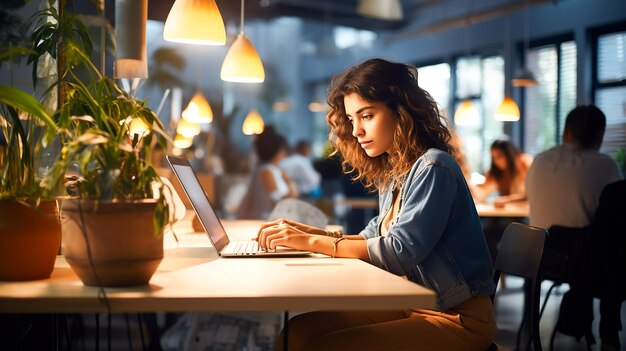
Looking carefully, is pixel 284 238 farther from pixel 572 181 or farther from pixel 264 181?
pixel 264 181

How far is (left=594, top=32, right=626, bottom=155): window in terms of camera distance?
8188mm

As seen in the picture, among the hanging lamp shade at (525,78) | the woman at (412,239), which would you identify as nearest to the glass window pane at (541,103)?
the hanging lamp shade at (525,78)

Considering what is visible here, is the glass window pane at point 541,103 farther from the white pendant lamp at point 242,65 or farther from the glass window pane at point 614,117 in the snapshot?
the white pendant lamp at point 242,65

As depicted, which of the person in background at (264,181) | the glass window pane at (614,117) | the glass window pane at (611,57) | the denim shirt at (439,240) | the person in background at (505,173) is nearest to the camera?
the denim shirt at (439,240)

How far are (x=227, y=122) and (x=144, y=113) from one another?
12.2 metres

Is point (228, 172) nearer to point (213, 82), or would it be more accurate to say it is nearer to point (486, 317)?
point (213, 82)

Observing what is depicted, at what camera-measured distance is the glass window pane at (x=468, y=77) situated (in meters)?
10.6

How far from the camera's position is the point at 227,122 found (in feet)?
45.9

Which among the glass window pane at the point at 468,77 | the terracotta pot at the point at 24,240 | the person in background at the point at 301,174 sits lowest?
the person in background at the point at 301,174

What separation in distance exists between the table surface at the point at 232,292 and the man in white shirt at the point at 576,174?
3.00 metres

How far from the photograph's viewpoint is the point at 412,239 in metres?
1.88

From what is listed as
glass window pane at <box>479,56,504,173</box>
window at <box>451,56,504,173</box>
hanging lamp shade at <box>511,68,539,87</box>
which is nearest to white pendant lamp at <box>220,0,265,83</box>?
hanging lamp shade at <box>511,68,539,87</box>

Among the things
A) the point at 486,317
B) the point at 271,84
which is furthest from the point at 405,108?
the point at 271,84

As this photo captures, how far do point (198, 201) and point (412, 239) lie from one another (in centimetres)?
78
